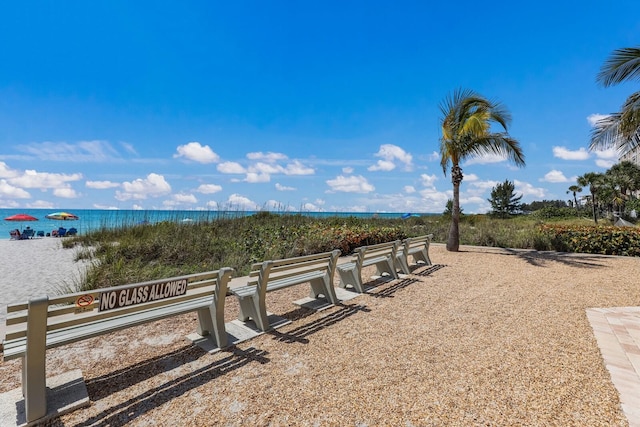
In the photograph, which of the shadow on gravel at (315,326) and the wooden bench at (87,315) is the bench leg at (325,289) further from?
the wooden bench at (87,315)

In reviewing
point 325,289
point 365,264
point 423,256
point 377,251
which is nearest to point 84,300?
point 325,289

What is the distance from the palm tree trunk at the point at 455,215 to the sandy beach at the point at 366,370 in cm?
590

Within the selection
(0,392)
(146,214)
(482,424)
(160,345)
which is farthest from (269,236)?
(482,424)

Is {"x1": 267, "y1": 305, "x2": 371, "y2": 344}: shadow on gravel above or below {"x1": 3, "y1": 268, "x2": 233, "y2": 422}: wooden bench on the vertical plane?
below

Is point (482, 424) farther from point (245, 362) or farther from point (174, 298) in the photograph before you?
point (174, 298)

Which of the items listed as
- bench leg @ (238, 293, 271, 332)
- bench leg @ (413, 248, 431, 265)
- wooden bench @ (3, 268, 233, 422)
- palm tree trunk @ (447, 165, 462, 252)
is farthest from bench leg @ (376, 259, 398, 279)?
palm tree trunk @ (447, 165, 462, 252)

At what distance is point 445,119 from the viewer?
1127 cm

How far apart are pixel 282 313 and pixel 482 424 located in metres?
2.79

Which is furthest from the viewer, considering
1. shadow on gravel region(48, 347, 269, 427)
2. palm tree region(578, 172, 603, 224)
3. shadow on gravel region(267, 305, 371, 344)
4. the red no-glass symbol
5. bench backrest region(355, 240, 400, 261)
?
palm tree region(578, 172, 603, 224)

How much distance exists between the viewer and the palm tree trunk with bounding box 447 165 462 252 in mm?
10883

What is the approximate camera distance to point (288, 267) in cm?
422

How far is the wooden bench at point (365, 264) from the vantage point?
5445 millimetres

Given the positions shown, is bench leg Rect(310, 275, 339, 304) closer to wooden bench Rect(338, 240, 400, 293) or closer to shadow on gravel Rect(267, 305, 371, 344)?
shadow on gravel Rect(267, 305, 371, 344)

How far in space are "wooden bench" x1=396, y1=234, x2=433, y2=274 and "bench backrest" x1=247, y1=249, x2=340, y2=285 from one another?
2.63 metres
